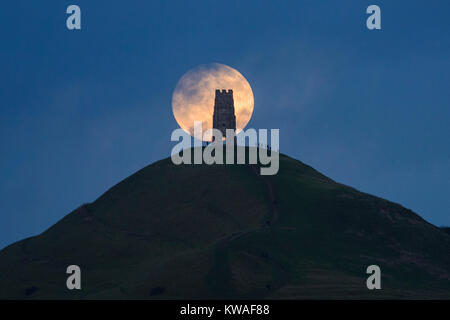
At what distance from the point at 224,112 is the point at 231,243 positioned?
5385 centimetres

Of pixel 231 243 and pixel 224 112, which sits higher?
pixel 224 112

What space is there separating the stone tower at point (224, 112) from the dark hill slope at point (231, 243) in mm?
15495

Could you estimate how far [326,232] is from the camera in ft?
351

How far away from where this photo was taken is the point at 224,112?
146250mm

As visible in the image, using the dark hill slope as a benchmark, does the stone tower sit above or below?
above

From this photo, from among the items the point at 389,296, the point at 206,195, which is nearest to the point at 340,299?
the point at 389,296

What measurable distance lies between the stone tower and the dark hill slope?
1549 cm

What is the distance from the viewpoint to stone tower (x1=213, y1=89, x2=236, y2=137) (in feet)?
479

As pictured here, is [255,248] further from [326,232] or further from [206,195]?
[206,195]

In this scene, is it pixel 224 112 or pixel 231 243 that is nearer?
pixel 231 243

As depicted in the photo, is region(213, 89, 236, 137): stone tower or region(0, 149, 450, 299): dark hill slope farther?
region(213, 89, 236, 137): stone tower

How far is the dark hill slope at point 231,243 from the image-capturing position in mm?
88125
